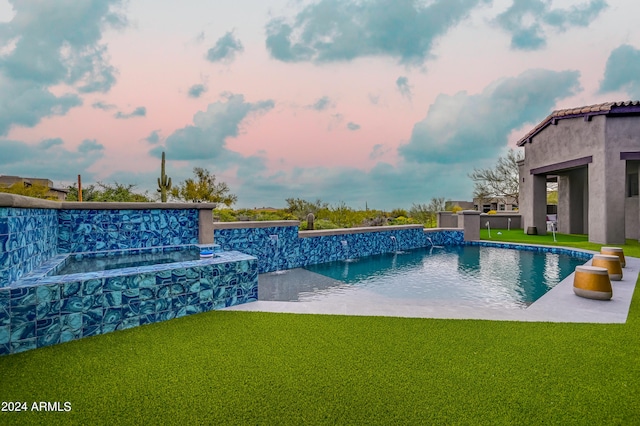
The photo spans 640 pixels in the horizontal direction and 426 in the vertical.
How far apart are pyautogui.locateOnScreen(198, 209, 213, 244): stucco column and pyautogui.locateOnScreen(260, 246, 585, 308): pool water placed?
8.99ft

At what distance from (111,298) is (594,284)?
7707 mm

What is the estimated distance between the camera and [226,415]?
250 cm

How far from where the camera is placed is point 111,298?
4.33m

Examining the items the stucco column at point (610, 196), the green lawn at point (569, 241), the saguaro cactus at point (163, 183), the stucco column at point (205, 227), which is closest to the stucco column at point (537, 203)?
the green lawn at point (569, 241)

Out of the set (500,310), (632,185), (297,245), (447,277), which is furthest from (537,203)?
(500,310)

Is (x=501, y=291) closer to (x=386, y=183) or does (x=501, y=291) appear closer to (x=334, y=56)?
(x=334, y=56)

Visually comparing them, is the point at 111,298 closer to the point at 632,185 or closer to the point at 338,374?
the point at 338,374

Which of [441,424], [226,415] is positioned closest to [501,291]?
[441,424]

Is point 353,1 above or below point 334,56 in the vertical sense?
above

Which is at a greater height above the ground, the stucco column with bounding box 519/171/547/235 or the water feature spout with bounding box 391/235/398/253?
the stucco column with bounding box 519/171/547/235

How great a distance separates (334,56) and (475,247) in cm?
1080

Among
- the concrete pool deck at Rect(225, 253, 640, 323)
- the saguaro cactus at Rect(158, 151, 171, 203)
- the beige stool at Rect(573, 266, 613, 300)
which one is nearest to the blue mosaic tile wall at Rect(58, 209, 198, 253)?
the concrete pool deck at Rect(225, 253, 640, 323)

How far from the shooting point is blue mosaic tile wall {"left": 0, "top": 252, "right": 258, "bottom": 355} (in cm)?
373

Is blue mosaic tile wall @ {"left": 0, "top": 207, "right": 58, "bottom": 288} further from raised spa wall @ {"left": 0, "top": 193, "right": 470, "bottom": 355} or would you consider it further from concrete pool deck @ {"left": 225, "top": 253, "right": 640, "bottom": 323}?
concrete pool deck @ {"left": 225, "top": 253, "right": 640, "bottom": 323}
